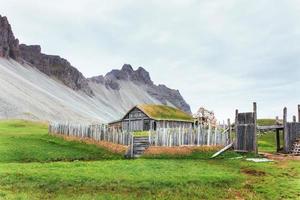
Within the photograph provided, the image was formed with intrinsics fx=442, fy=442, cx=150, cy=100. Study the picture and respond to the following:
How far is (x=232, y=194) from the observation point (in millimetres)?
21875

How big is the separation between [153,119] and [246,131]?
21354 mm

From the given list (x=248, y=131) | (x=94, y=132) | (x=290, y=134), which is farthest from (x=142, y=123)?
(x=248, y=131)

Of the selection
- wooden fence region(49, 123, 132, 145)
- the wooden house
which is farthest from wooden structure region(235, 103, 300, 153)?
the wooden house

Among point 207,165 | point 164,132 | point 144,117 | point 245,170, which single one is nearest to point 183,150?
point 164,132

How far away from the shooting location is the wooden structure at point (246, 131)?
38.2m

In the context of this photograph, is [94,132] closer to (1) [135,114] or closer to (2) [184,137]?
(2) [184,137]

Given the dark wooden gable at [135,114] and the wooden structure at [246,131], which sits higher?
the dark wooden gable at [135,114]

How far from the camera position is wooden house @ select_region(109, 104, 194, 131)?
59000 mm

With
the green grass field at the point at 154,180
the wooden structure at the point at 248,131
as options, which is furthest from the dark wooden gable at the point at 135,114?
the green grass field at the point at 154,180

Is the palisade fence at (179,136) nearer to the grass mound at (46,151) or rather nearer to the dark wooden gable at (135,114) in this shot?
the grass mound at (46,151)

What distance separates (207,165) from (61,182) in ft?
35.7

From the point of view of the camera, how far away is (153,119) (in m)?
58.7

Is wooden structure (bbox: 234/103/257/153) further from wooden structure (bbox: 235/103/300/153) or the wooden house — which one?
the wooden house

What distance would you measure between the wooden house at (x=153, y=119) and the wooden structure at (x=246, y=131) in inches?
786
